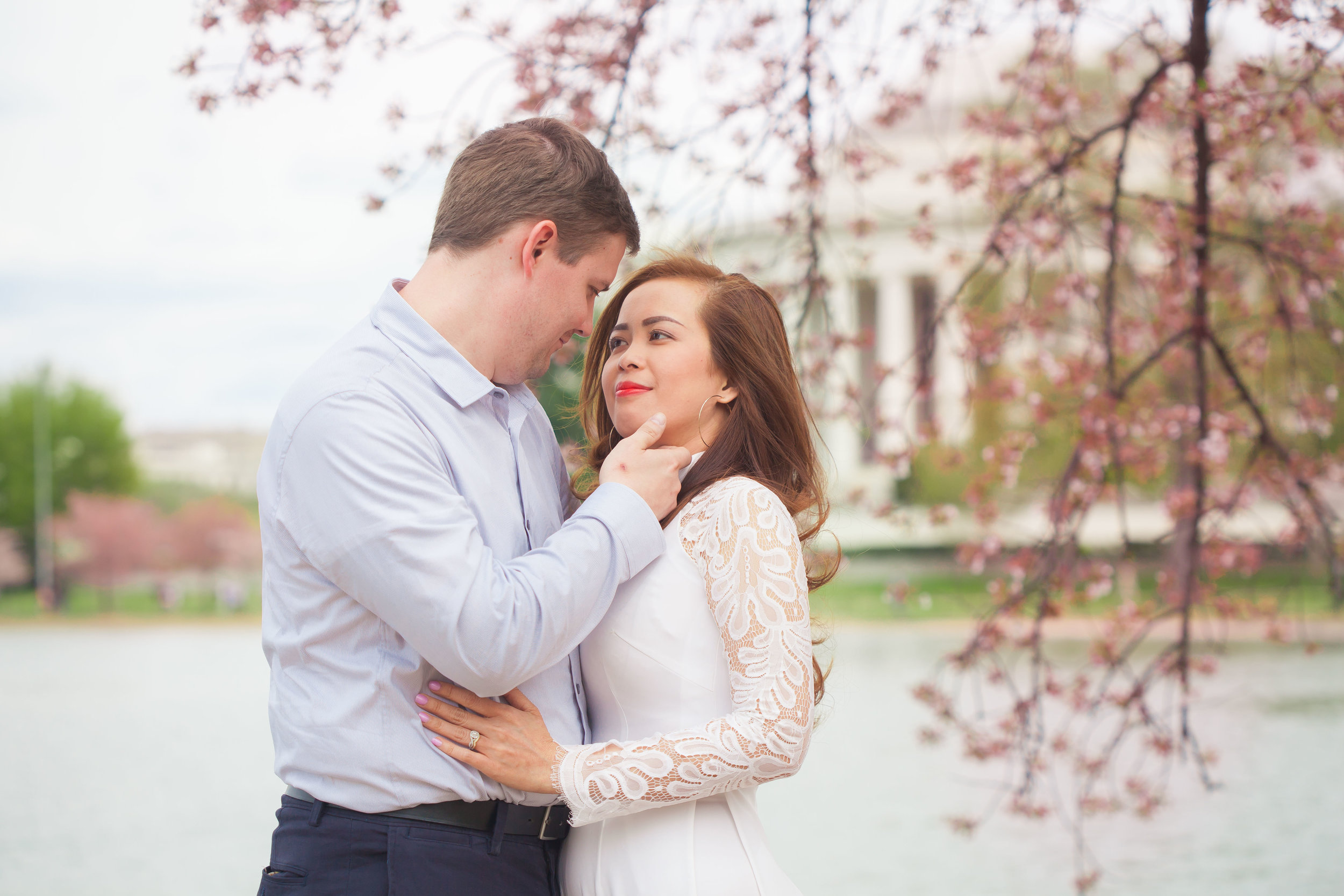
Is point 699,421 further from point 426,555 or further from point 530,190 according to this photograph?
point 426,555

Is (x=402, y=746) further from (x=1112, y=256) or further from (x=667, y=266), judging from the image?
(x=1112, y=256)

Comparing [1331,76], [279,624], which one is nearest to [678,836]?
[279,624]

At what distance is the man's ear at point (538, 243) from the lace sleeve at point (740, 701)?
59cm

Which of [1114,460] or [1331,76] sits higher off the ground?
[1331,76]

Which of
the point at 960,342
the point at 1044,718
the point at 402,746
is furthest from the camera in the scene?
the point at 1044,718

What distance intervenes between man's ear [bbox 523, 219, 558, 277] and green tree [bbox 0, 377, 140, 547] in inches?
1965

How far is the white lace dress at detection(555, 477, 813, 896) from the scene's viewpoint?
208 cm

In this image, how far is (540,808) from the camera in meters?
2.15

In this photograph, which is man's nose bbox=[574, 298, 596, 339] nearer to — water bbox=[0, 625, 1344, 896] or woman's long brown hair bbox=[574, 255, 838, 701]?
woman's long brown hair bbox=[574, 255, 838, 701]

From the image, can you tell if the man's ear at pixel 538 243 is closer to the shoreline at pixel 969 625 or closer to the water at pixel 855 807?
the shoreline at pixel 969 625

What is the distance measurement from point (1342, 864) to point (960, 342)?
16.2 feet

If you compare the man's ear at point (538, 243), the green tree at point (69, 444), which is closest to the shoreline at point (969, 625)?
the man's ear at point (538, 243)

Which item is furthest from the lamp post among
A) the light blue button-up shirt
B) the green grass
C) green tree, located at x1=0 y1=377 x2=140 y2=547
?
the light blue button-up shirt

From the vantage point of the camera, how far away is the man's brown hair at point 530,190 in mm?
2141
